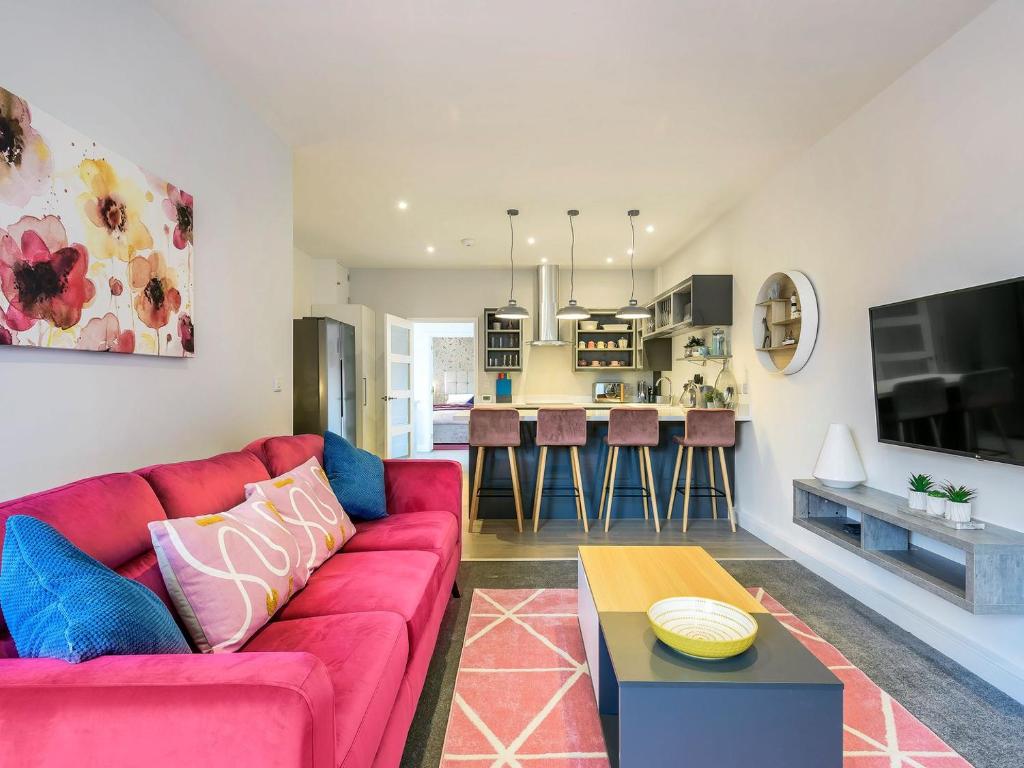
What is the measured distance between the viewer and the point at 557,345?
6.73 m

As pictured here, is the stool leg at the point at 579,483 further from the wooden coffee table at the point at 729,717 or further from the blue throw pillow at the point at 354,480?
the wooden coffee table at the point at 729,717

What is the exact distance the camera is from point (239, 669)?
85cm

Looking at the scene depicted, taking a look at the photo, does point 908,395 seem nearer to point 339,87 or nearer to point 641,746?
point 641,746

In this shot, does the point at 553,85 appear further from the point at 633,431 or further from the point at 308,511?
the point at 633,431

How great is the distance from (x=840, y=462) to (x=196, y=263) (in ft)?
11.2

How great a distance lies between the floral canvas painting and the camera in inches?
60.6

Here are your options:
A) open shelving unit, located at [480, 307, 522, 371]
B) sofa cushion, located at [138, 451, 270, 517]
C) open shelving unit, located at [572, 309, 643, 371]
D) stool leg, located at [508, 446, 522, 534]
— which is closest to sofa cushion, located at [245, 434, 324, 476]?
sofa cushion, located at [138, 451, 270, 517]

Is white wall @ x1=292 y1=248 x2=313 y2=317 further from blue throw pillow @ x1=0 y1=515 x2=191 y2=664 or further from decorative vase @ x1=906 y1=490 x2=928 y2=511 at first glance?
decorative vase @ x1=906 y1=490 x2=928 y2=511

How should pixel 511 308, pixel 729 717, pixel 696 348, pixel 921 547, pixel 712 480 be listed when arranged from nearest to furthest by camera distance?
pixel 729 717
pixel 921 547
pixel 712 480
pixel 696 348
pixel 511 308

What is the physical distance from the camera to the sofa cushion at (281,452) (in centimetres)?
221

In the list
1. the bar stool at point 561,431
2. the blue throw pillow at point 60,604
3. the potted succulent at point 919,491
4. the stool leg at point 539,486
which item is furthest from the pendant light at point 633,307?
the blue throw pillow at point 60,604

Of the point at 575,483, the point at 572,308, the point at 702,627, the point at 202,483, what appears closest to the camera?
the point at 702,627

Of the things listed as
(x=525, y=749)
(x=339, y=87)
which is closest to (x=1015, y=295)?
(x=525, y=749)

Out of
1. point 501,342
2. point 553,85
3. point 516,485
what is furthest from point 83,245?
point 501,342
